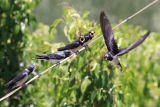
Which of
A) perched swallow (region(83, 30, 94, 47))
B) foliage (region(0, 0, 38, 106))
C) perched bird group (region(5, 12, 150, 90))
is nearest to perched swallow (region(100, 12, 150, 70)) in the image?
perched bird group (region(5, 12, 150, 90))

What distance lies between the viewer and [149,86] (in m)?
3.83

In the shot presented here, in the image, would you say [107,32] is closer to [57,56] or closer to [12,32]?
[57,56]

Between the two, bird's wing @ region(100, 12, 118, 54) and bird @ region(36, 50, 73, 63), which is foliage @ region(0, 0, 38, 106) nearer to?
bird @ region(36, 50, 73, 63)

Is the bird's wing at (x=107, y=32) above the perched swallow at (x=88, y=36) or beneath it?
beneath

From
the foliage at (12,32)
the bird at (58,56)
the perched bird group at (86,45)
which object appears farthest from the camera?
the foliage at (12,32)

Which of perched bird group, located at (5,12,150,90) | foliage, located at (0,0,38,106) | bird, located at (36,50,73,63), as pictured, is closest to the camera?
perched bird group, located at (5,12,150,90)

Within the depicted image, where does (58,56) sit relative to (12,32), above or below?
below

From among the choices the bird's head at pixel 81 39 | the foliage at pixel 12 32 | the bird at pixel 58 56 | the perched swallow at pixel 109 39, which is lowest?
the perched swallow at pixel 109 39

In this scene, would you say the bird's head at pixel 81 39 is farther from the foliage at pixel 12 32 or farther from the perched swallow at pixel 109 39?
the foliage at pixel 12 32

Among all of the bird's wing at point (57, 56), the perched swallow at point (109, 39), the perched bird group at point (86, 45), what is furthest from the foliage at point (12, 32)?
the perched swallow at point (109, 39)

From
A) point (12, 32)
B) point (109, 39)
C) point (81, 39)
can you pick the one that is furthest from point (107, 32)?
point (12, 32)

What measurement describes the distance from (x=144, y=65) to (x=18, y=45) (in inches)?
48.2

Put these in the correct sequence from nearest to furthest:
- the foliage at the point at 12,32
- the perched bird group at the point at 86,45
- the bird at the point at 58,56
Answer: the perched bird group at the point at 86,45 → the bird at the point at 58,56 → the foliage at the point at 12,32

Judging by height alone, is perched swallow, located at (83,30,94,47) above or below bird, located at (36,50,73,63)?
above
